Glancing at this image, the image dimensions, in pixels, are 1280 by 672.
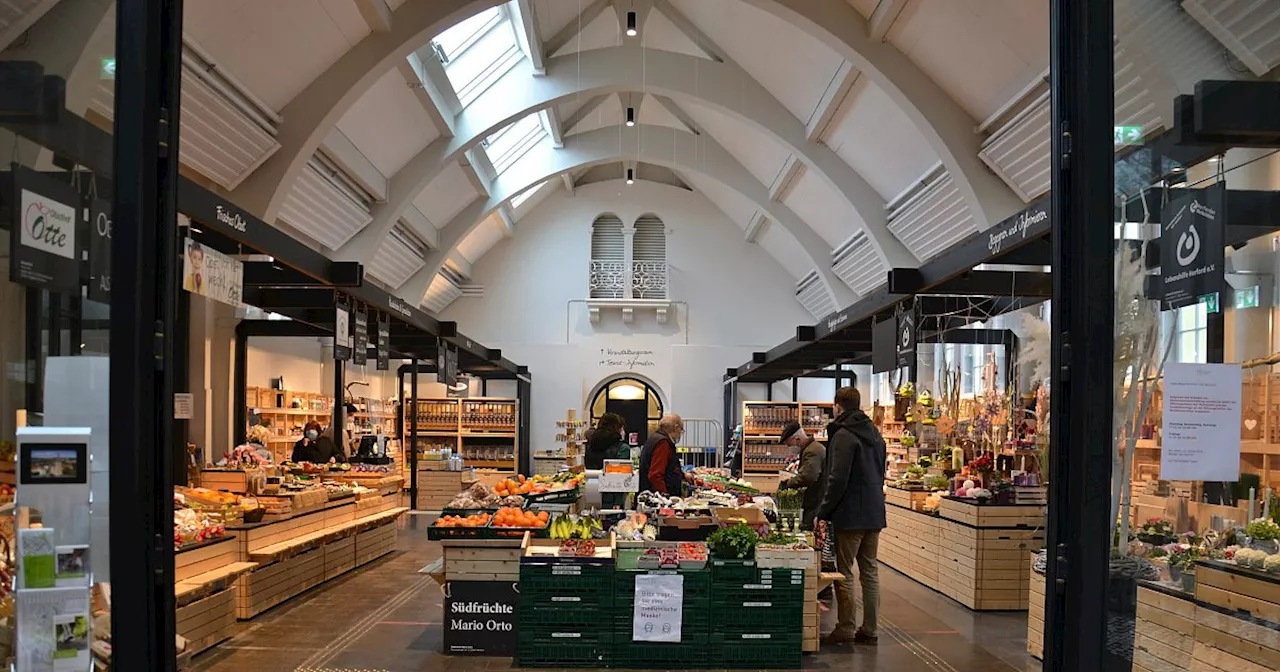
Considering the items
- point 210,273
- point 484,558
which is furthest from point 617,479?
point 210,273

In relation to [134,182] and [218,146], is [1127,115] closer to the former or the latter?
[134,182]

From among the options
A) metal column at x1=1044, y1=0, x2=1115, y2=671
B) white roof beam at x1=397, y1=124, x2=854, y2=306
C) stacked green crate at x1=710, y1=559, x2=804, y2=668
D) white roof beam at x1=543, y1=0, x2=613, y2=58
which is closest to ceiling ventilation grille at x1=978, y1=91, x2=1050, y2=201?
stacked green crate at x1=710, y1=559, x2=804, y2=668

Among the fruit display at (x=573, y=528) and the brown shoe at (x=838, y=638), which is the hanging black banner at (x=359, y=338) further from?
the brown shoe at (x=838, y=638)

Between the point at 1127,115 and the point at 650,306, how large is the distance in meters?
20.4

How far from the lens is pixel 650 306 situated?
22875mm

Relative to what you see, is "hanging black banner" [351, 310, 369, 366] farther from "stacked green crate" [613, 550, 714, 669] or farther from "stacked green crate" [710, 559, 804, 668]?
"stacked green crate" [710, 559, 804, 668]

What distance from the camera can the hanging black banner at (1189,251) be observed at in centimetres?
259

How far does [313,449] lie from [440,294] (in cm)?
984

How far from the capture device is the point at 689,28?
14844 millimetres

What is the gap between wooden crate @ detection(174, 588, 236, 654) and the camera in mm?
6105

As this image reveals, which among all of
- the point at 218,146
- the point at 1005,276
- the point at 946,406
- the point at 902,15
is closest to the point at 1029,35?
the point at 902,15

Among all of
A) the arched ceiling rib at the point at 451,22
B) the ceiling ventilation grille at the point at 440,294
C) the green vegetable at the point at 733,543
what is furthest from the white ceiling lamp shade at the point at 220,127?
the ceiling ventilation grille at the point at 440,294

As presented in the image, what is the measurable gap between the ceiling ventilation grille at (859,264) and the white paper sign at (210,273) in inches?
455

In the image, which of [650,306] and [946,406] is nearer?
[946,406]
